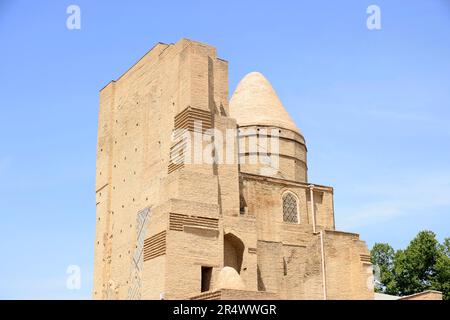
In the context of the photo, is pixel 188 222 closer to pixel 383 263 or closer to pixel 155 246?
pixel 155 246

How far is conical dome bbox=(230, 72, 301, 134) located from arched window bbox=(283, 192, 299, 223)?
5130mm

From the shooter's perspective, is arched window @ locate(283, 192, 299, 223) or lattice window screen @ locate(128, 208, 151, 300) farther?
arched window @ locate(283, 192, 299, 223)

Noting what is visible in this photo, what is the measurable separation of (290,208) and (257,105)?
6.78 m

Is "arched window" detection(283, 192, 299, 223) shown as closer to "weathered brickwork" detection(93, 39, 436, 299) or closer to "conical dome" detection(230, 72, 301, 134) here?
"weathered brickwork" detection(93, 39, 436, 299)

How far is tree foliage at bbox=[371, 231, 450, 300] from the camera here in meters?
35.0

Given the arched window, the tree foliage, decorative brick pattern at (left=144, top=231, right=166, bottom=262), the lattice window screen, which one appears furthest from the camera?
the tree foliage

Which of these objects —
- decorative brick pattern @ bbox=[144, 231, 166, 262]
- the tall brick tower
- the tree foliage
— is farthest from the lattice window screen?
the tree foliage

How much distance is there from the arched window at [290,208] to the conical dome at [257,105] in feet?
16.8

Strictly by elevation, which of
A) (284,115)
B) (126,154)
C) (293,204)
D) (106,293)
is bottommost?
(106,293)

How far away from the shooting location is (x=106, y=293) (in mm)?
25344

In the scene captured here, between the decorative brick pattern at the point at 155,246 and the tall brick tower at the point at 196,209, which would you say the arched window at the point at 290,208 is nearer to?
the tall brick tower at the point at 196,209
